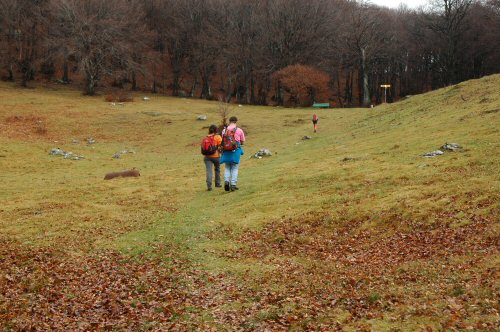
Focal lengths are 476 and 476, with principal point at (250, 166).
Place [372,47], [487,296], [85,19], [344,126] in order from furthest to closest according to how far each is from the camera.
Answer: [372,47] < [85,19] < [344,126] < [487,296]

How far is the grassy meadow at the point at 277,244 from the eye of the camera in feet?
32.9

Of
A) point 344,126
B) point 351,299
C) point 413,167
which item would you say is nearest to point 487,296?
point 351,299

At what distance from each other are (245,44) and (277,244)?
85854mm

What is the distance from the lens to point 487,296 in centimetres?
915

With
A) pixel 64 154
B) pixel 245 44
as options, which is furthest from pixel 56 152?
pixel 245 44

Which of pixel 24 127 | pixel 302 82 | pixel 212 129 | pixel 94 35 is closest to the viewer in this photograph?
pixel 212 129

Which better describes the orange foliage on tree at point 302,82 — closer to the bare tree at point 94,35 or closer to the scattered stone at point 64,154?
the bare tree at point 94,35

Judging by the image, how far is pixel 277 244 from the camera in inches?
604

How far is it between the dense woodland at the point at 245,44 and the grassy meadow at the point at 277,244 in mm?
54519

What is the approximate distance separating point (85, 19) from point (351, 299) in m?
81.5

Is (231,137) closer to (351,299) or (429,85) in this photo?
(351,299)

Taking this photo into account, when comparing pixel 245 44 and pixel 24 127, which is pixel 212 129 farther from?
pixel 245 44

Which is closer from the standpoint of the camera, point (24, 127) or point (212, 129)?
point (212, 129)

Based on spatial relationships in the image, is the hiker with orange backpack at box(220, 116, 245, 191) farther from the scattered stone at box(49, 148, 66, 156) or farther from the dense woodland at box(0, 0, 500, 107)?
the dense woodland at box(0, 0, 500, 107)
